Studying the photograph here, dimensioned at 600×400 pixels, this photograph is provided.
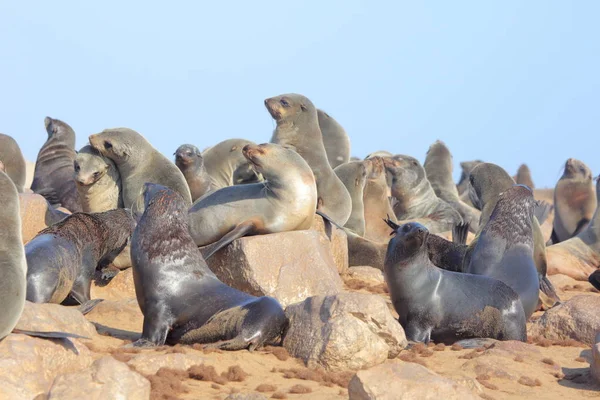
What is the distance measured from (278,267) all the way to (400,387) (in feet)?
11.1

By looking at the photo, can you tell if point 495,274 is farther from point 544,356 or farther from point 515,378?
point 515,378

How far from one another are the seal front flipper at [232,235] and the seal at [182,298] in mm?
1307

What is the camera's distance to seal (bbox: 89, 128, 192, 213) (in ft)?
32.1

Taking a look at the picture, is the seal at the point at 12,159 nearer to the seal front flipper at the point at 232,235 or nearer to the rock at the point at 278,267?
the seal front flipper at the point at 232,235

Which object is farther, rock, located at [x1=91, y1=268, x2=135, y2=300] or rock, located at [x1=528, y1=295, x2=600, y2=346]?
rock, located at [x1=91, y1=268, x2=135, y2=300]

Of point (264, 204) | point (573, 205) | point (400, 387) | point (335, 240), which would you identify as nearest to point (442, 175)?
point (573, 205)

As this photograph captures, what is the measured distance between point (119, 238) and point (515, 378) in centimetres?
396

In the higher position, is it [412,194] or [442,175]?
[442,175]

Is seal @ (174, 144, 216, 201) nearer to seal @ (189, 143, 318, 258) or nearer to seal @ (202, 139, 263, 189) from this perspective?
seal @ (202, 139, 263, 189)

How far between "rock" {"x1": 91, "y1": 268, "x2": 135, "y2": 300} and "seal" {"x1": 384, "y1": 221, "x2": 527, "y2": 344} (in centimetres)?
240

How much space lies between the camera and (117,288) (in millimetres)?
8258

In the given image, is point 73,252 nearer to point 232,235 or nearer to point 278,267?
point 232,235

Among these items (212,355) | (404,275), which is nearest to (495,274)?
(404,275)

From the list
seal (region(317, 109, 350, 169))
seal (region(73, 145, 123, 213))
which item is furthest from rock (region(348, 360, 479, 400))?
seal (region(317, 109, 350, 169))
